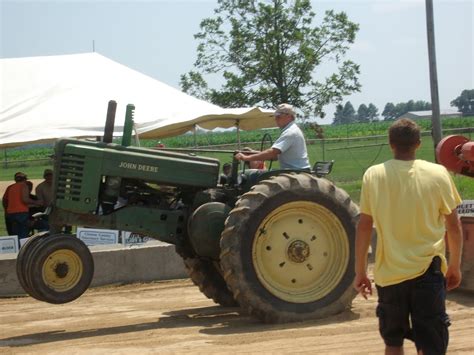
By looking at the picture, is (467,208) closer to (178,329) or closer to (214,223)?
(214,223)

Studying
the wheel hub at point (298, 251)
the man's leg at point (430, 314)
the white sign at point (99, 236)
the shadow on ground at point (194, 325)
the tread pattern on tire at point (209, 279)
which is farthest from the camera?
the white sign at point (99, 236)

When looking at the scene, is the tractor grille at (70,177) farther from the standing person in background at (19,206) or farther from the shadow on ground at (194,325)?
the standing person in background at (19,206)

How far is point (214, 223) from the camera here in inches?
356

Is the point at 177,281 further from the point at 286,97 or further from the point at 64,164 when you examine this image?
the point at 286,97

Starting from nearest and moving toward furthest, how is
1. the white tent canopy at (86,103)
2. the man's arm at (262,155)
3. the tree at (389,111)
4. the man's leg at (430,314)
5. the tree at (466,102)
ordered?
the man's leg at (430,314)
the man's arm at (262,155)
the white tent canopy at (86,103)
the tree at (466,102)
the tree at (389,111)

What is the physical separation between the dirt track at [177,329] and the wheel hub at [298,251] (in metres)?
0.65

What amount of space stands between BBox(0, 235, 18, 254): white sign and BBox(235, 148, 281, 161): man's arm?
569 cm

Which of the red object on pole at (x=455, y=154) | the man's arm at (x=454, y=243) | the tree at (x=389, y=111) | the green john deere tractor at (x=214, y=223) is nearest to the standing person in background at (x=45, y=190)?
the green john deere tractor at (x=214, y=223)

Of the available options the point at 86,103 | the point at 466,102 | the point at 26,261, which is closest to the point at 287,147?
the point at 26,261

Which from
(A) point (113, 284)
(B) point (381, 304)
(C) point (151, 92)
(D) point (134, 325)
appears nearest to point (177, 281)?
(A) point (113, 284)

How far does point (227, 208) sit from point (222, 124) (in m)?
6.75

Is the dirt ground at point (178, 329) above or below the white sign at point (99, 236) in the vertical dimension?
below

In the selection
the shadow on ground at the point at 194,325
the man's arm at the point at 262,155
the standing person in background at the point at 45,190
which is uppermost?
the man's arm at the point at 262,155

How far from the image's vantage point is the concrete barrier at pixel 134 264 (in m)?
12.2
